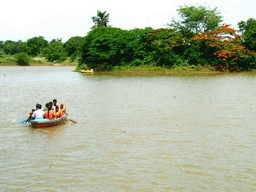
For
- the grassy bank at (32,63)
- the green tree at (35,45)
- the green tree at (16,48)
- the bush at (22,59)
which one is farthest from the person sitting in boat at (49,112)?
the green tree at (16,48)

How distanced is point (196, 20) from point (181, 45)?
13.0 feet

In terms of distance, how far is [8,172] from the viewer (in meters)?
10.3

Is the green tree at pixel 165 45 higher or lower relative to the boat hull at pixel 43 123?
higher

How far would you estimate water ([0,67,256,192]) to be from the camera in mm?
9586

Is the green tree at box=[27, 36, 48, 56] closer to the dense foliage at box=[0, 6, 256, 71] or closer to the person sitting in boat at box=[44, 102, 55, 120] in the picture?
the dense foliage at box=[0, 6, 256, 71]

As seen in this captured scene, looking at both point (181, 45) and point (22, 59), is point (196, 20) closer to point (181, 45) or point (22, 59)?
point (181, 45)

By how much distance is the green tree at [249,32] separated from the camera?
47.5 m

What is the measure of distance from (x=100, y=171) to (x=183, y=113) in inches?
382

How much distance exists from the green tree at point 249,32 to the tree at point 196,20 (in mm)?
3105

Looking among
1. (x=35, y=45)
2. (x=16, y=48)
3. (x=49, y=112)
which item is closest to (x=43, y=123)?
(x=49, y=112)

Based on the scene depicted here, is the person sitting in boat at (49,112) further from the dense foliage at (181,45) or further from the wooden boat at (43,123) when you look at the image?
the dense foliage at (181,45)

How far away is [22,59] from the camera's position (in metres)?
80.9

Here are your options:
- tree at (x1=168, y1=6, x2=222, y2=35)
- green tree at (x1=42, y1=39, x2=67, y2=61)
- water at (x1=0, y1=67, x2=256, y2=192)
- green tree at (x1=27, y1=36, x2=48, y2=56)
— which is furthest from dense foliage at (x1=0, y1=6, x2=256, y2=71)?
green tree at (x1=27, y1=36, x2=48, y2=56)

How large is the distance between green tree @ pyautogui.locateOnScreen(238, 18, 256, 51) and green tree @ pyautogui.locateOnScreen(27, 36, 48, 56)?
6898 centimetres
